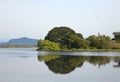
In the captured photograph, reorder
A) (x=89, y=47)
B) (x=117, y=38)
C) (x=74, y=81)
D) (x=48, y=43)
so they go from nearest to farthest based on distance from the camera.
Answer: (x=74, y=81) < (x=48, y=43) < (x=89, y=47) < (x=117, y=38)

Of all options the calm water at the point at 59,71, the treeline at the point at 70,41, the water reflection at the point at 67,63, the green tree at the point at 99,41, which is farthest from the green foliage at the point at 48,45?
the calm water at the point at 59,71

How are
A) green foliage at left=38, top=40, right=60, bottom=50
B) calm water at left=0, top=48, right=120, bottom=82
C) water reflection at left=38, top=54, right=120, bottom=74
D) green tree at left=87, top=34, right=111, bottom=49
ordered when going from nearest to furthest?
calm water at left=0, top=48, right=120, bottom=82
water reflection at left=38, top=54, right=120, bottom=74
green foliage at left=38, top=40, right=60, bottom=50
green tree at left=87, top=34, right=111, bottom=49

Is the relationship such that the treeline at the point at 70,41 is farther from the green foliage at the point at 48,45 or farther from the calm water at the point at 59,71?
the calm water at the point at 59,71

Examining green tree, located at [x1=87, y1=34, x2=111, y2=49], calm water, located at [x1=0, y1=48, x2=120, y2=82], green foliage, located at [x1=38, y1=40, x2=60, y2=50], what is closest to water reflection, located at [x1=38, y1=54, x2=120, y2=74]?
calm water, located at [x1=0, y1=48, x2=120, y2=82]

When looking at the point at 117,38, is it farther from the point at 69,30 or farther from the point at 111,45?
the point at 69,30

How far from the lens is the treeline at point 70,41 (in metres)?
75.3

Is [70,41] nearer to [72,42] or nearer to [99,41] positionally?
[72,42]

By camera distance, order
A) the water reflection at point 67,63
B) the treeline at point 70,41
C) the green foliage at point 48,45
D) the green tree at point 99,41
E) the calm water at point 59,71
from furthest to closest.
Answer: the green tree at point 99,41 < the treeline at point 70,41 < the green foliage at point 48,45 < the water reflection at point 67,63 < the calm water at point 59,71

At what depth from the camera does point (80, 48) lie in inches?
3051

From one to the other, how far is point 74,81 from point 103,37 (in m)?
65.8

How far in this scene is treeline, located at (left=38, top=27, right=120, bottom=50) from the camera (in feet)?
247

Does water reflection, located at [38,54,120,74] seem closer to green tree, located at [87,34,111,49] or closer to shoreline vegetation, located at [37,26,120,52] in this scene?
shoreline vegetation, located at [37,26,120,52]

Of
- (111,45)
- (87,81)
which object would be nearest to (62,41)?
(111,45)

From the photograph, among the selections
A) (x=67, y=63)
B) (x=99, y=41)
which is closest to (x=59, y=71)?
(x=67, y=63)
